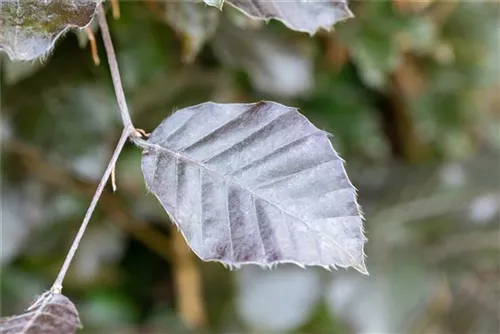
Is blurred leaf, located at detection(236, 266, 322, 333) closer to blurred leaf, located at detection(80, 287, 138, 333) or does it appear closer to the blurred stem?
the blurred stem

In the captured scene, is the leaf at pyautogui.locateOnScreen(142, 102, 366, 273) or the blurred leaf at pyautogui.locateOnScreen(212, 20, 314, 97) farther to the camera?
the blurred leaf at pyautogui.locateOnScreen(212, 20, 314, 97)

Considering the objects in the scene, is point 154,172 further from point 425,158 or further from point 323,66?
point 425,158

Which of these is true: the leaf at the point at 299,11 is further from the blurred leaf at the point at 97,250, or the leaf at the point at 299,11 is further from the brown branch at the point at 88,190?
the blurred leaf at the point at 97,250

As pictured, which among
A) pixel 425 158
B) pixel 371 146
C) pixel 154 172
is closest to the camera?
pixel 154 172

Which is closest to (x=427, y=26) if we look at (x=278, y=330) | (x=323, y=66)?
(x=323, y=66)

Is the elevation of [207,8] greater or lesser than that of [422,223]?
greater

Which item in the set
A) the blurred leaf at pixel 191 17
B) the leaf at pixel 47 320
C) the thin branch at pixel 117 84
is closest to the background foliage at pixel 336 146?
the blurred leaf at pixel 191 17

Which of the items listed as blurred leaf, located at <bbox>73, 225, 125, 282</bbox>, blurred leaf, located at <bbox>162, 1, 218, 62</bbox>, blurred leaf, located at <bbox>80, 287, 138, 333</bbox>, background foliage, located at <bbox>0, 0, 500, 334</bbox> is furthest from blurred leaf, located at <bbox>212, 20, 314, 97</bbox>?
blurred leaf, located at <bbox>80, 287, 138, 333</bbox>
